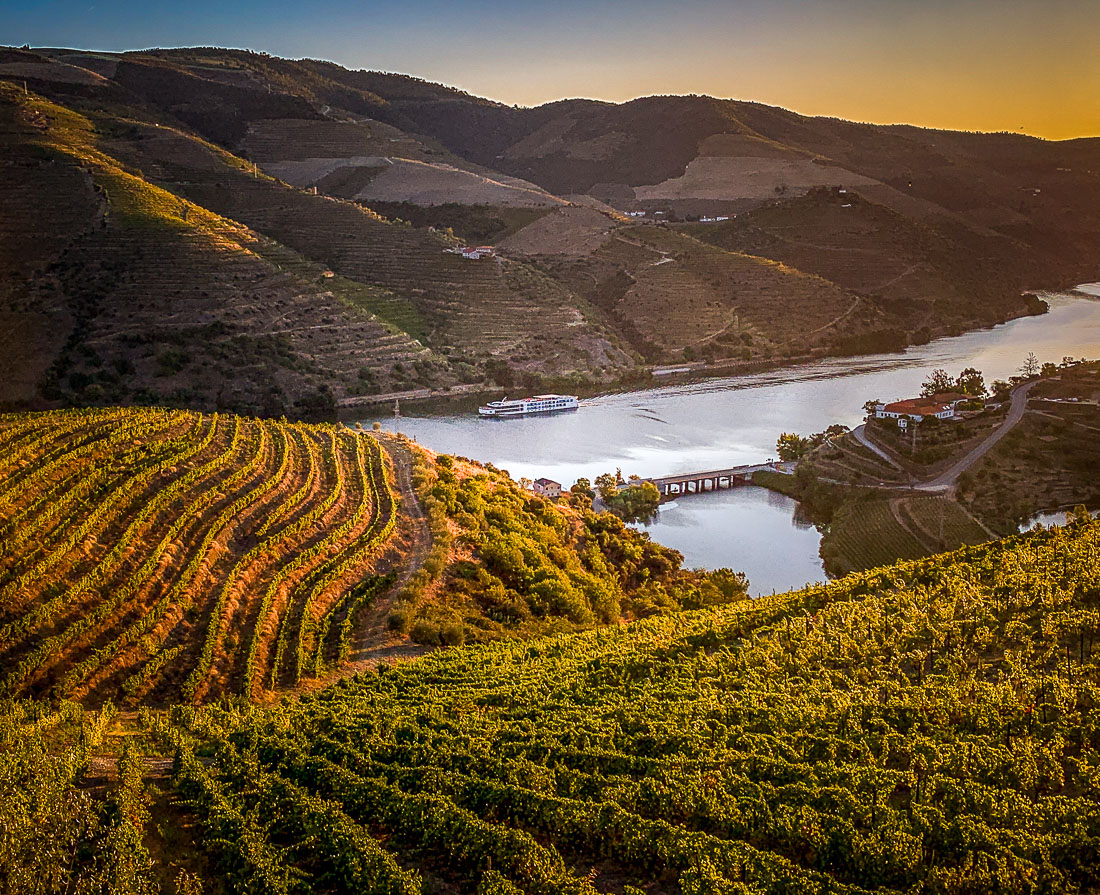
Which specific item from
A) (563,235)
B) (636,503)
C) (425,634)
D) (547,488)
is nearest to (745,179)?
(563,235)

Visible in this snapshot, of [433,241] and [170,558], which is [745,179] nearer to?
[433,241]

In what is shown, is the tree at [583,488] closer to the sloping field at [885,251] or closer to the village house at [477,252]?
the village house at [477,252]

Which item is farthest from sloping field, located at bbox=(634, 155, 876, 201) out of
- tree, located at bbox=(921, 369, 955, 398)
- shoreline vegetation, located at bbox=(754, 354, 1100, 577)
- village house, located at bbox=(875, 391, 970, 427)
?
shoreline vegetation, located at bbox=(754, 354, 1100, 577)

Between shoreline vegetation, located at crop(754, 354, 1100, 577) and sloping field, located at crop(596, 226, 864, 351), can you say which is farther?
sloping field, located at crop(596, 226, 864, 351)

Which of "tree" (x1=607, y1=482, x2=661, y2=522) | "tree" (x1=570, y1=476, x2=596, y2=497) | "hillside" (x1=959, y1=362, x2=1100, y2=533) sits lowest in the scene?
"tree" (x1=607, y1=482, x2=661, y2=522)

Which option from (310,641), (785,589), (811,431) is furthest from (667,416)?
(310,641)

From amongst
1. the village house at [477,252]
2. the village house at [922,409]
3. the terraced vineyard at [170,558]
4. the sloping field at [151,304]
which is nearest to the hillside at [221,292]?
the sloping field at [151,304]

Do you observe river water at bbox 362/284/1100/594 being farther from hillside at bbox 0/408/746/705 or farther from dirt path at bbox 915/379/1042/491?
hillside at bbox 0/408/746/705

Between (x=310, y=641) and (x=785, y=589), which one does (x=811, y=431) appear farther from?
(x=310, y=641)
